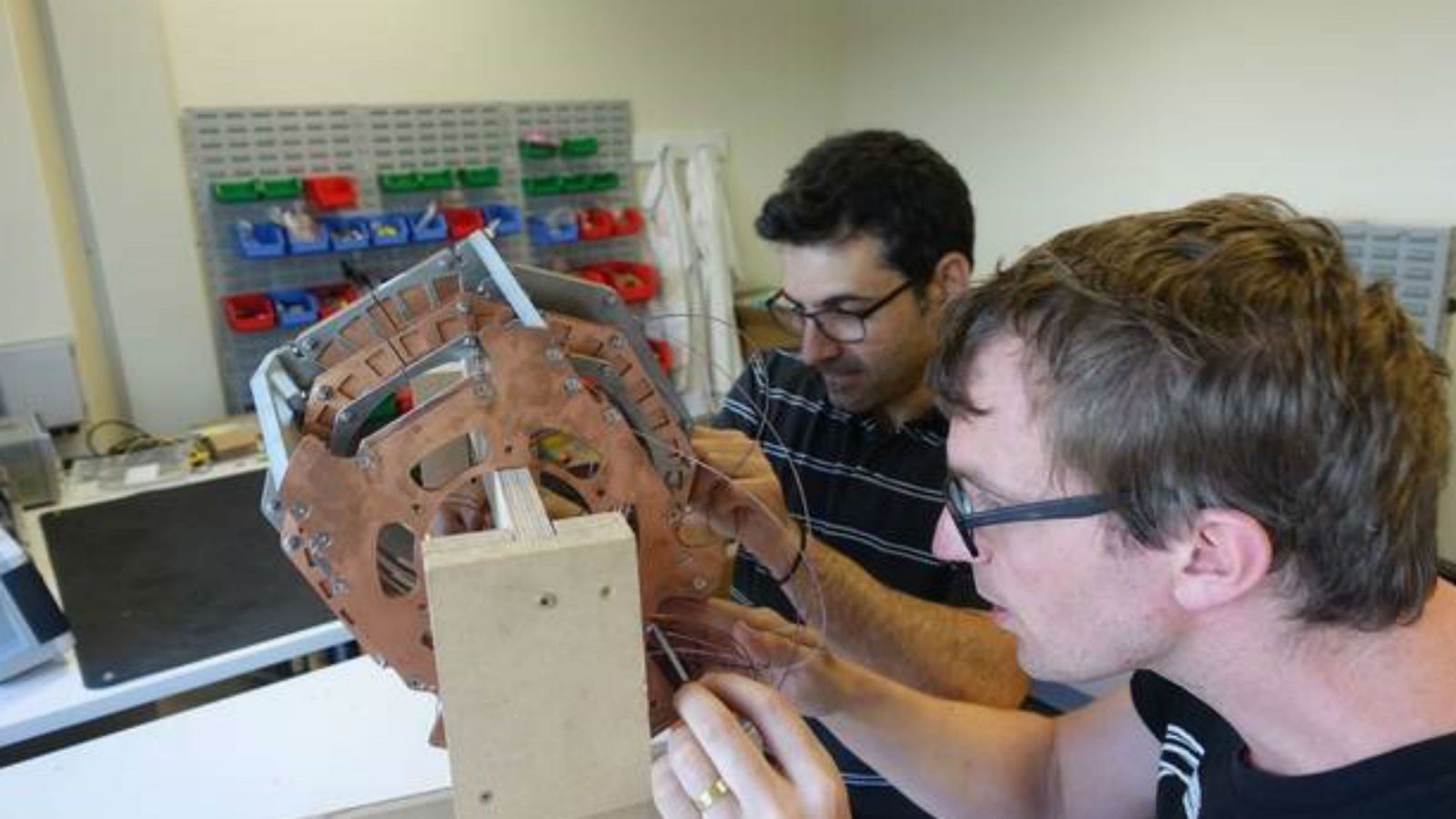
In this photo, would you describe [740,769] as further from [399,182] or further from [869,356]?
[399,182]

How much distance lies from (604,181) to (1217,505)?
9.75 ft

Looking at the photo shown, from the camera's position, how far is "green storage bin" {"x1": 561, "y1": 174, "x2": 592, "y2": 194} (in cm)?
334

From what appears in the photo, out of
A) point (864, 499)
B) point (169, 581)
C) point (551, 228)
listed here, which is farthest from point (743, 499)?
point (551, 228)

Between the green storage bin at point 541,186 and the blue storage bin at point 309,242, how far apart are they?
71 centimetres

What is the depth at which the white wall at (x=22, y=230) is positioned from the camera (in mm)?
2344

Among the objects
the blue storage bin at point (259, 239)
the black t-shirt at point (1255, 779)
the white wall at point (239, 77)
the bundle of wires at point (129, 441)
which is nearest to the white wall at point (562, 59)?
the white wall at point (239, 77)

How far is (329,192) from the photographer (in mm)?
2822

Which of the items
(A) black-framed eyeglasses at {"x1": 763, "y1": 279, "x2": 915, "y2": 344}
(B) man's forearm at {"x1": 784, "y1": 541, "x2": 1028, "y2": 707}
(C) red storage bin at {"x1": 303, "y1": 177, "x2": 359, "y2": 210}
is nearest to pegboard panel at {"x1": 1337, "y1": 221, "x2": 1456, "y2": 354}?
(A) black-framed eyeglasses at {"x1": 763, "y1": 279, "x2": 915, "y2": 344}

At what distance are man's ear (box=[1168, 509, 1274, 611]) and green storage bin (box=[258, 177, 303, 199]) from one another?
8.92 feet

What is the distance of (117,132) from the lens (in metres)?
2.59

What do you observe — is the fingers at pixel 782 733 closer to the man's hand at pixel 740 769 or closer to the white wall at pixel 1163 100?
the man's hand at pixel 740 769

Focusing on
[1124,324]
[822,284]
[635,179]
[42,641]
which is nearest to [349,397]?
[1124,324]

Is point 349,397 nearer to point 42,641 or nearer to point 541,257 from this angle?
point 42,641

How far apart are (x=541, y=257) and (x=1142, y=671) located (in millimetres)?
2769
